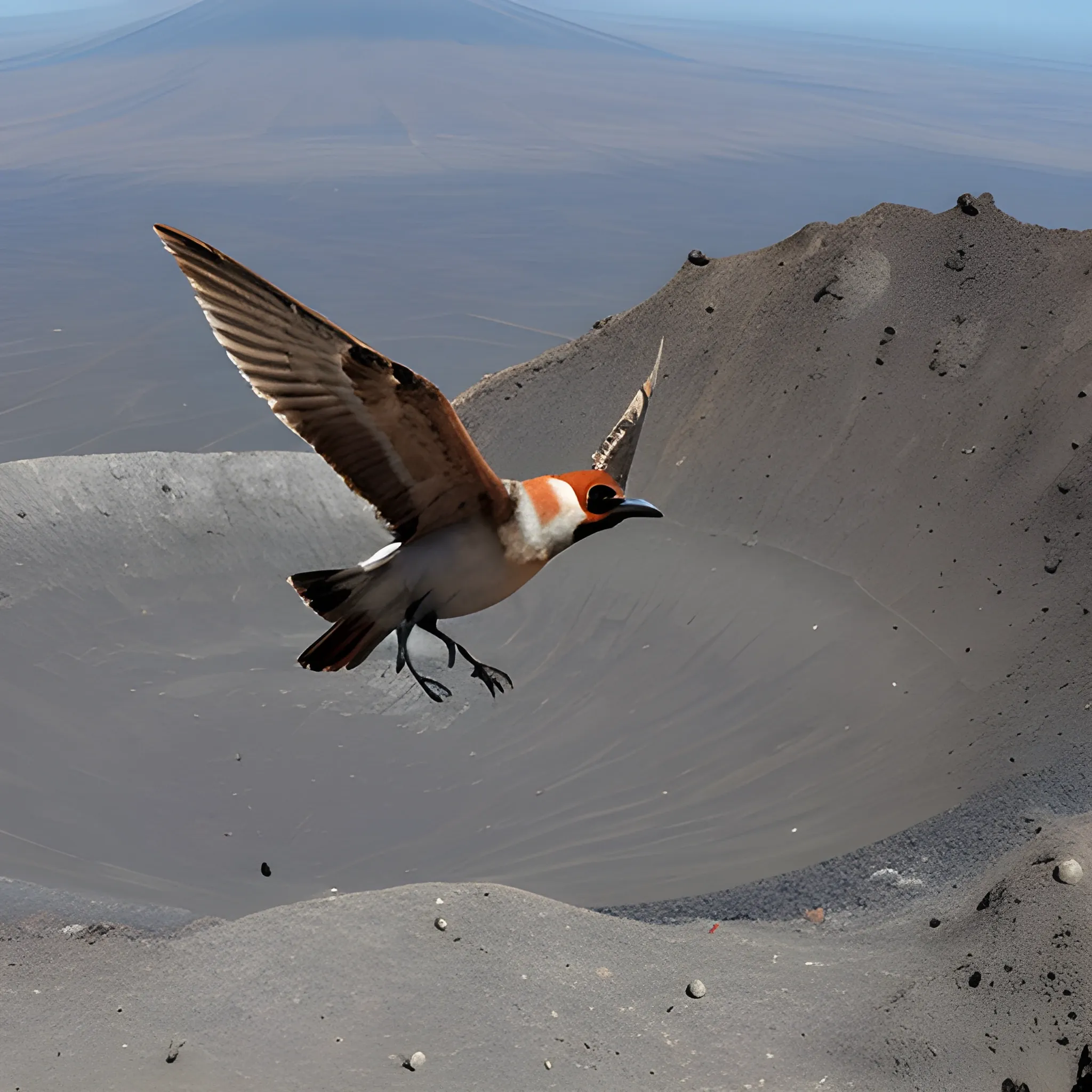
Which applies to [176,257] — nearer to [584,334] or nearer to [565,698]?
[565,698]

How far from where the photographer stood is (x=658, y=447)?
18.6 meters

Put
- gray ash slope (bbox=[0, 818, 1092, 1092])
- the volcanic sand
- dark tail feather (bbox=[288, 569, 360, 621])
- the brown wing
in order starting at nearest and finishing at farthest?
the brown wing, dark tail feather (bbox=[288, 569, 360, 621]), gray ash slope (bbox=[0, 818, 1092, 1092]), the volcanic sand

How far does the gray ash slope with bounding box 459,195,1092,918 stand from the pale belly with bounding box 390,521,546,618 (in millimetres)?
8216

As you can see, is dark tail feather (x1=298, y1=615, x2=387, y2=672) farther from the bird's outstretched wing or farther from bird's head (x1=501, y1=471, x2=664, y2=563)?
the bird's outstretched wing

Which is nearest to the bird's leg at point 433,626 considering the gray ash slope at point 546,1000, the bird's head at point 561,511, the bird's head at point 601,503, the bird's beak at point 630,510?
the bird's head at point 561,511

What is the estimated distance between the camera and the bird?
4.43 meters

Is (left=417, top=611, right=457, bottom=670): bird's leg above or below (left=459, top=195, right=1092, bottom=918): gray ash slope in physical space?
above

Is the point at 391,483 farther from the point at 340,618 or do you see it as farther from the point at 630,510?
the point at 630,510

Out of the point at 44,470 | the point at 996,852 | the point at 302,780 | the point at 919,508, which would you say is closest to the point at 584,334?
the point at 919,508

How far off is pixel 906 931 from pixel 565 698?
197 inches

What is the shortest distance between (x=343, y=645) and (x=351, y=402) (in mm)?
1142

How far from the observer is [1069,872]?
31.9 feet

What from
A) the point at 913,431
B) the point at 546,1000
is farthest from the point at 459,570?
the point at 913,431

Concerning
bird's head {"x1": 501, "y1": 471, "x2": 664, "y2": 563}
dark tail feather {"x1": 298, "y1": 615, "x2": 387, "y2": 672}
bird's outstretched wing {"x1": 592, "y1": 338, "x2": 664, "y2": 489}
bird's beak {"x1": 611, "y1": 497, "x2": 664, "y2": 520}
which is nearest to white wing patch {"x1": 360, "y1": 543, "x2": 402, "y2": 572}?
dark tail feather {"x1": 298, "y1": 615, "x2": 387, "y2": 672}
